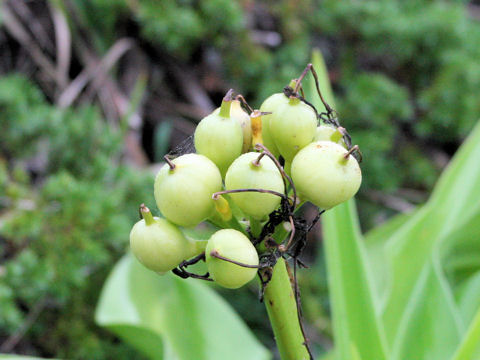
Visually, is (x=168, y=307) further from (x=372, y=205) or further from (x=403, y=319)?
(x=372, y=205)

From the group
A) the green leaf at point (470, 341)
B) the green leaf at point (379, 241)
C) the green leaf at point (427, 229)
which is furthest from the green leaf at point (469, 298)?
the green leaf at point (470, 341)

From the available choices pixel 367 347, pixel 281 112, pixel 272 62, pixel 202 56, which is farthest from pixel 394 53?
pixel 281 112

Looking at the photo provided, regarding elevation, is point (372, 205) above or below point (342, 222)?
below

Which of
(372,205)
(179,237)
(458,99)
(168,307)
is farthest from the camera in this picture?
(372,205)

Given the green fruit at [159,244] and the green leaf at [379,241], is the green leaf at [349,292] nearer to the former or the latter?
the green fruit at [159,244]

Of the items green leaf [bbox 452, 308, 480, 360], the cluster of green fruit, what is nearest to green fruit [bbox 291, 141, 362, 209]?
the cluster of green fruit

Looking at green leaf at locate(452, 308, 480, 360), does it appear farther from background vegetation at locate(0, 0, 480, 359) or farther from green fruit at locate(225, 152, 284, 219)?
background vegetation at locate(0, 0, 480, 359)

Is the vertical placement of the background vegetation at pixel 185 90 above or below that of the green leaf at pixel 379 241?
above
